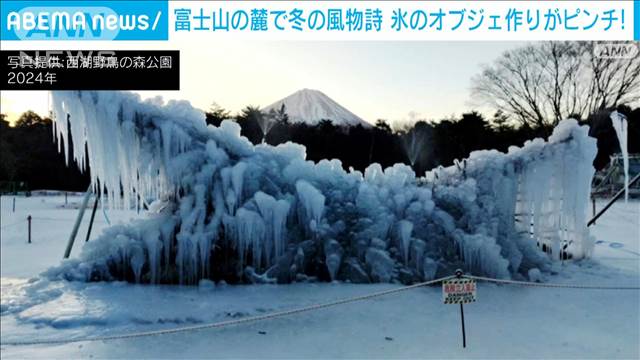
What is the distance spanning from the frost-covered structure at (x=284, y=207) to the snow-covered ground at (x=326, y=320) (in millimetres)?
358

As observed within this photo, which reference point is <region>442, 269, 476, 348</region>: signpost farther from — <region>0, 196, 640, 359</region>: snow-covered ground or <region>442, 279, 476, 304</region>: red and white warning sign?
<region>0, 196, 640, 359</region>: snow-covered ground

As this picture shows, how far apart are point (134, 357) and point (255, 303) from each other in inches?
69.8

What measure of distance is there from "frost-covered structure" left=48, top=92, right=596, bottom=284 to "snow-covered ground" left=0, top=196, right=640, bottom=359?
36cm

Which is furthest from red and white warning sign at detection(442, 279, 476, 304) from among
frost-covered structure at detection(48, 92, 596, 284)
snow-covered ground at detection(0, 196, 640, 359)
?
frost-covered structure at detection(48, 92, 596, 284)

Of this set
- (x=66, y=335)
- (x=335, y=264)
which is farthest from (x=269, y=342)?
(x=335, y=264)

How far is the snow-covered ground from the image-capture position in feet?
12.9

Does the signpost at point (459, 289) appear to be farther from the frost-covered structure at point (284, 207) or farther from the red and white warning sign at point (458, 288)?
the frost-covered structure at point (284, 207)

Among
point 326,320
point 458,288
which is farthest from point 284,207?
point 458,288

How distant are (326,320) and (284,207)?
6.17ft

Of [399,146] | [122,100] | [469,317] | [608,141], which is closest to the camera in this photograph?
[469,317]

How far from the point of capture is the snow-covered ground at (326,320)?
392 centimetres

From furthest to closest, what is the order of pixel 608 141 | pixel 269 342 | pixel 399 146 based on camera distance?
pixel 399 146 → pixel 608 141 → pixel 269 342

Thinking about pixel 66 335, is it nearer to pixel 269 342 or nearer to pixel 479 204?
pixel 269 342

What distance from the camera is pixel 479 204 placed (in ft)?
22.3
